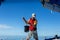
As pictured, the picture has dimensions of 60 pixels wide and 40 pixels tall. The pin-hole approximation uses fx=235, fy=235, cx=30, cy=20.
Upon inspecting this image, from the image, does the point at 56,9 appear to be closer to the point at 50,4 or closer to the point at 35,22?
the point at 50,4

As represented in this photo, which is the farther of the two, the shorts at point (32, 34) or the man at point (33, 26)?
the shorts at point (32, 34)

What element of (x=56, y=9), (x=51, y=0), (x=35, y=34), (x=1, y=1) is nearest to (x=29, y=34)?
(x=35, y=34)

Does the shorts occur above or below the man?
below

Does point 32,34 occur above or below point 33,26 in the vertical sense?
below

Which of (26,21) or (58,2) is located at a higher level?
(58,2)

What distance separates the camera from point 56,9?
33.5 metres

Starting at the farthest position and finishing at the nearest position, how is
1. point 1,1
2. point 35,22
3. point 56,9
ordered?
point 56,9 < point 1,1 < point 35,22

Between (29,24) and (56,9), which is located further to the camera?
(56,9)

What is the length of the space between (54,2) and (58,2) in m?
0.77

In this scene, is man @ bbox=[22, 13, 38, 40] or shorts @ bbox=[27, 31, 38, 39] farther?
shorts @ bbox=[27, 31, 38, 39]

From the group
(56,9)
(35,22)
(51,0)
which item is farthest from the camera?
(56,9)

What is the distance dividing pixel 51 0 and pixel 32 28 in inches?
406

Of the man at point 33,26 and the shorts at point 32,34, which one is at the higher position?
the man at point 33,26

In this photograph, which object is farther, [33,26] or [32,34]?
[32,34]
